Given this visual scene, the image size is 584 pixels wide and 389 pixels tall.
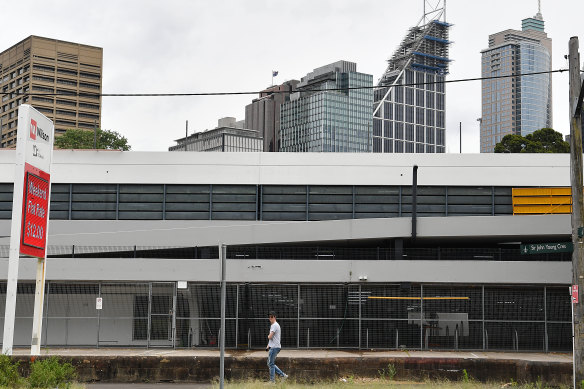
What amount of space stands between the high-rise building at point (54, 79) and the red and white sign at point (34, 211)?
158988 millimetres

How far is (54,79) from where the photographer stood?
181750 mm

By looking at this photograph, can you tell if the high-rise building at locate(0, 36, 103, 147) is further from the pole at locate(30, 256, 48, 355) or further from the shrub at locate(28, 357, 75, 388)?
the shrub at locate(28, 357, 75, 388)

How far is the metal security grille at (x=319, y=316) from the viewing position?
1102 inches

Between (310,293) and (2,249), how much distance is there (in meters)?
12.2

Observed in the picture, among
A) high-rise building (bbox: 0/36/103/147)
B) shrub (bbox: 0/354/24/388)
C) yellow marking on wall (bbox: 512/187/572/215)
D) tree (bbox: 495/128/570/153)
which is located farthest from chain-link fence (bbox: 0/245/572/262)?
high-rise building (bbox: 0/36/103/147)

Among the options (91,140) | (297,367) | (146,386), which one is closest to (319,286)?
(297,367)

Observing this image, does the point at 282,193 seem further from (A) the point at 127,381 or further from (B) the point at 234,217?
(A) the point at 127,381

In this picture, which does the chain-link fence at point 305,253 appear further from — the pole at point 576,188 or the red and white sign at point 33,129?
the pole at point 576,188

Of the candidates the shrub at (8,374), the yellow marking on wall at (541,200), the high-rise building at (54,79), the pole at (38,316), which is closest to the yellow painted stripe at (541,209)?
the yellow marking on wall at (541,200)

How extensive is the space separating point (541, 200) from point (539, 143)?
140 ft

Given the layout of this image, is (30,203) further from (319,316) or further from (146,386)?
(319,316)

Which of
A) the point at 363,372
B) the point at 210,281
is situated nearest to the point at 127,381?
the point at 363,372

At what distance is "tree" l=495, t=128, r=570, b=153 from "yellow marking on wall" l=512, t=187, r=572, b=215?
136ft

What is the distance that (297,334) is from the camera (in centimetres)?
2812
